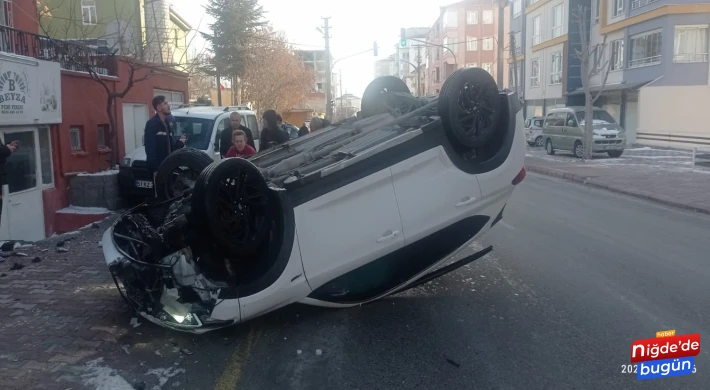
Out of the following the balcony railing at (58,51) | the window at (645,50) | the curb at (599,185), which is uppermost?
the window at (645,50)

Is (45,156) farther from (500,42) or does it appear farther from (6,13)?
(500,42)

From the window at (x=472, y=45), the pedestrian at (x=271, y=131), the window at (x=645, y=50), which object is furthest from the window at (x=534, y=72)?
the pedestrian at (x=271, y=131)

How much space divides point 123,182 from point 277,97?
96.1ft

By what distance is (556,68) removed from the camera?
4428 centimetres

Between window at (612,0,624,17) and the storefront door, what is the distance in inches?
1318

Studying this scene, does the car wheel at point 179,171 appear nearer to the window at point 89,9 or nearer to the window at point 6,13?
the window at point 6,13

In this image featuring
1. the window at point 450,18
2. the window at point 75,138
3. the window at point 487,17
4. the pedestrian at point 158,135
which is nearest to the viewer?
the pedestrian at point 158,135

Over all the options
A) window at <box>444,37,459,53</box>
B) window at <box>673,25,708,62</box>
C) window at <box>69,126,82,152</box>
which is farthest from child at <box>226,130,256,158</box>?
window at <box>444,37,459,53</box>

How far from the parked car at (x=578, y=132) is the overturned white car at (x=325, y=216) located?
20.1 meters

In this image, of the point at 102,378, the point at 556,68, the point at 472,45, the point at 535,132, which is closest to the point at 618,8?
the point at 556,68

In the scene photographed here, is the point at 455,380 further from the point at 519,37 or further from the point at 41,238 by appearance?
the point at 519,37

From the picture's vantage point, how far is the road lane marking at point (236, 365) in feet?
15.1

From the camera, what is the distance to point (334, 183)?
512 cm

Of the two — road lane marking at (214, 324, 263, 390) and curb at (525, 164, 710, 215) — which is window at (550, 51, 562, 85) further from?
road lane marking at (214, 324, 263, 390)
